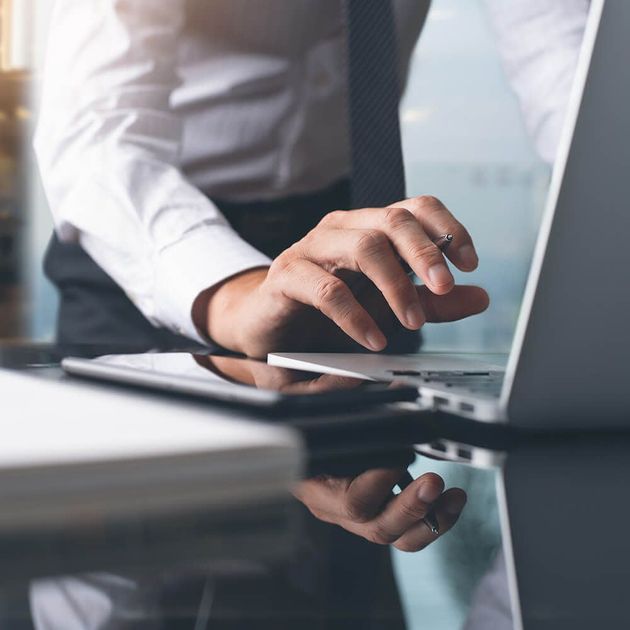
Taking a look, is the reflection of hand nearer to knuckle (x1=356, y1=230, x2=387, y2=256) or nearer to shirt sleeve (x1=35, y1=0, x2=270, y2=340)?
knuckle (x1=356, y1=230, x2=387, y2=256)

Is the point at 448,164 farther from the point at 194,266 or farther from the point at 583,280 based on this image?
the point at 583,280

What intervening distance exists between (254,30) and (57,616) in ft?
3.68

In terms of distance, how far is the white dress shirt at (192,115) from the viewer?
0.99 metres

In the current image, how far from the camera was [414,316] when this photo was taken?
0.57 m

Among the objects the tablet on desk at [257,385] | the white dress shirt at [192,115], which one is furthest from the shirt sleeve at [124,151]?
the tablet on desk at [257,385]

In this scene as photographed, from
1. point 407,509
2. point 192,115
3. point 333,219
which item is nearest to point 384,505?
point 407,509

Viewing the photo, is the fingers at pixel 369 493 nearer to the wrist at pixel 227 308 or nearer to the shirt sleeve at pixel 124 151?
the wrist at pixel 227 308

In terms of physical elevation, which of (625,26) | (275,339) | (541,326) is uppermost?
(625,26)

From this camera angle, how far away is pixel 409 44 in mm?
1285

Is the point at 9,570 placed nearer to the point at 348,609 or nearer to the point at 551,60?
the point at 348,609

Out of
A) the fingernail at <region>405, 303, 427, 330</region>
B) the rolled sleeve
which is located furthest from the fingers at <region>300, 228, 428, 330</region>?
the rolled sleeve

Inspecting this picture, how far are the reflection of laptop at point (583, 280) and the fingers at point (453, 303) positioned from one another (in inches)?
13.3

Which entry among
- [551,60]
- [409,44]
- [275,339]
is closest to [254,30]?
[409,44]

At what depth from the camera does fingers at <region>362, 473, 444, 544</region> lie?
0.23 metres
